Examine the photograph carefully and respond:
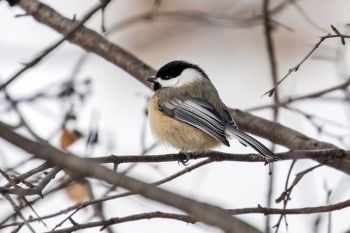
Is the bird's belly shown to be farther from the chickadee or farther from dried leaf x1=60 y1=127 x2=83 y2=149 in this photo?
dried leaf x1=60 y1=127 x2=83 y2=149

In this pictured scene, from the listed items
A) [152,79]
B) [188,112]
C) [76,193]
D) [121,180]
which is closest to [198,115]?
[188,112]

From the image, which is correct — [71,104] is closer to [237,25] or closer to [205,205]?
[237,25]

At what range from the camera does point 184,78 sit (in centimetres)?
414

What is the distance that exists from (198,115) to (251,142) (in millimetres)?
633

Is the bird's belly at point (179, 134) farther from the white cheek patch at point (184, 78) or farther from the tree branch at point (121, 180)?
the tree branch at point (121, 180)

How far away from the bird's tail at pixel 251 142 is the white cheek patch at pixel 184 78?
73cm

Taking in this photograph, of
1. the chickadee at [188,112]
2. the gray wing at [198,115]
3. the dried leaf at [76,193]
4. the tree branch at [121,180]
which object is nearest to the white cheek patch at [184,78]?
the chickadee at [188,112]

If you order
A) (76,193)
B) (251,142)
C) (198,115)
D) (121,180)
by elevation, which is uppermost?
(198,115)

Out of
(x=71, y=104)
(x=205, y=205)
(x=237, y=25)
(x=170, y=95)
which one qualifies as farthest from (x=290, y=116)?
(x=205, y=205)

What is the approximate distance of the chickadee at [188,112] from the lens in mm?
3562

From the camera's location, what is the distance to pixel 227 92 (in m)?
7.50

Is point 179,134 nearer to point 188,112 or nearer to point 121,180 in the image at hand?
point 188,112

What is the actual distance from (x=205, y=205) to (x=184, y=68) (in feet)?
8.93

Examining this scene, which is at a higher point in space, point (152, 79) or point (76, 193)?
point (152, 79)
